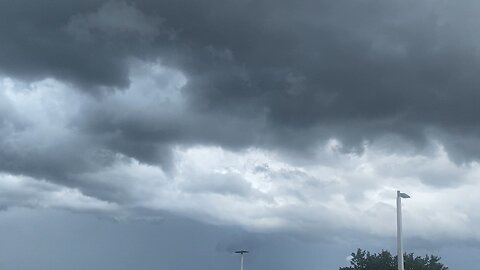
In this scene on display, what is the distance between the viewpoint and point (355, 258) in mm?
107500

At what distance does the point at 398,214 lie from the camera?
41000 millimetres

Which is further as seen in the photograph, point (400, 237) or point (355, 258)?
point (355, 258)

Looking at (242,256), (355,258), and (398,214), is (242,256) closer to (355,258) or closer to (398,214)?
(355,258)

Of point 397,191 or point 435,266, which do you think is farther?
point 435,266

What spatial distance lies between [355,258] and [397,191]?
228 feet

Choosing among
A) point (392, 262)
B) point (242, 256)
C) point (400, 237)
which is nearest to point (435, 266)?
point (392, 262)

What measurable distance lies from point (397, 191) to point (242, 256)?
47.7 metres

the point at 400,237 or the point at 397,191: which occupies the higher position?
the point at 397,191

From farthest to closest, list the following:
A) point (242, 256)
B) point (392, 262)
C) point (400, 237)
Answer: point (392, 262) → point (242, 256) → point (400, 237)

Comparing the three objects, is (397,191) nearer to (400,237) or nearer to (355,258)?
(400,237)

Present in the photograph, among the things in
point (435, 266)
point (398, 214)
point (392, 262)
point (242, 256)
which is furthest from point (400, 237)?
point (435, 266)

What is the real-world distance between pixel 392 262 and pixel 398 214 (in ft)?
217

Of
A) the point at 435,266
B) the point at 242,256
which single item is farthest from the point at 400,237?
the point at 435,266

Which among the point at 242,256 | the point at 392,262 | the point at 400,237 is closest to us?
the point at 400,237
